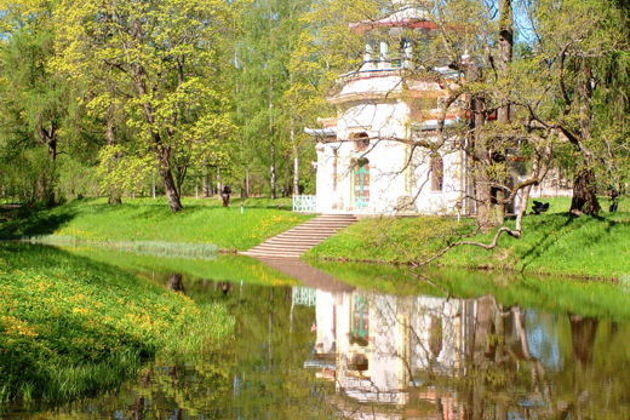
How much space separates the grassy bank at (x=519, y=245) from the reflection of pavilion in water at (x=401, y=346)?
7.62 meters

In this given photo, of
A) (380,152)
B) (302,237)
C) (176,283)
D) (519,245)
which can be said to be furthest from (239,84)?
(176,283)

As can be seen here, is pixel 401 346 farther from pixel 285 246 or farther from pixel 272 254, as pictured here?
pixel 285 246

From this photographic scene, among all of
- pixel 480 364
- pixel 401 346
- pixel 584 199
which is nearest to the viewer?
pixel 480 364

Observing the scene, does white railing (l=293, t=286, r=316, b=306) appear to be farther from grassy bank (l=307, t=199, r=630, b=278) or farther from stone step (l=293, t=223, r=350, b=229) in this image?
stone step (l=293, t=223, r=350, b=229)

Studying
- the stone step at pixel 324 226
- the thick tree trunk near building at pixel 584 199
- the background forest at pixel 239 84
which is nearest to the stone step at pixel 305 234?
the stone step at pixel 324 226

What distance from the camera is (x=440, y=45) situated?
2961cm

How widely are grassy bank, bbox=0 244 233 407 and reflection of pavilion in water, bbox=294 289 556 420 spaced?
2.43 meters

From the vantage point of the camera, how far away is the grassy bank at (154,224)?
36.8 m

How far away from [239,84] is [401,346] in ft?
145

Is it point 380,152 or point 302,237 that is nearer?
point 302,237

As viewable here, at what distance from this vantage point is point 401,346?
550 inches

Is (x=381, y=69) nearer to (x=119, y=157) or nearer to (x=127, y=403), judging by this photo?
(x=119, y=157)

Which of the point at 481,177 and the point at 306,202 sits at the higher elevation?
the point at 481,177

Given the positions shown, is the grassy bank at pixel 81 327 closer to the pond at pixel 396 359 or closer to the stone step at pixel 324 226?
the pond at pixel 396 359
